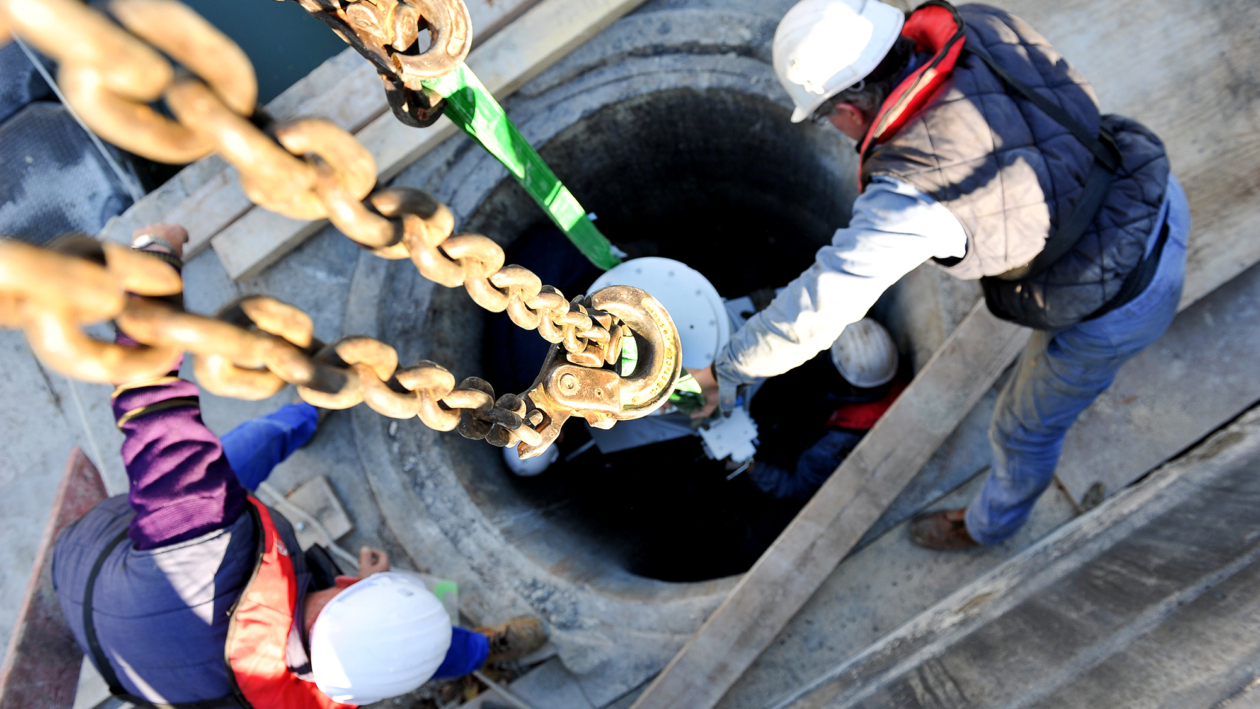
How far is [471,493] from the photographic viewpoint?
119 inches

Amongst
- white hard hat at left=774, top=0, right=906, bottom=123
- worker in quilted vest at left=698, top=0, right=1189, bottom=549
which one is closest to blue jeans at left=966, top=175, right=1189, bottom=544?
worker in quilted vest at left=698, top=0, right=1189, bottom=549

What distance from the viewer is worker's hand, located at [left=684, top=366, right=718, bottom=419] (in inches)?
92.6

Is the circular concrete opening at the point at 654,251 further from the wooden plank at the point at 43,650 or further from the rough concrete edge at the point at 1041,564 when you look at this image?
the wooden plank at the point at 43,650

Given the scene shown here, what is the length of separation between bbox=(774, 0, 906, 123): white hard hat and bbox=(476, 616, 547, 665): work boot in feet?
7.32

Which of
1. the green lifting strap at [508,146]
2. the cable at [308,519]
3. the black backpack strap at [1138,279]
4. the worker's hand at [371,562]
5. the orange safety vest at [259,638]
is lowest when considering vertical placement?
the cable at [308,519]

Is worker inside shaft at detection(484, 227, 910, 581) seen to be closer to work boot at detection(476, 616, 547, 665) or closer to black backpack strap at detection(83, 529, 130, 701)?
work boot at detection(476, 616, 547, 665)

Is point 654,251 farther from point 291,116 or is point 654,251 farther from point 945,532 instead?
point 945,532

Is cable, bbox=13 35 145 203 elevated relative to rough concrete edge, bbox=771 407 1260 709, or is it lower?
lower

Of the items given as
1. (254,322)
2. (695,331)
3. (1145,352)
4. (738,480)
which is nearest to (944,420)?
(1145,352)

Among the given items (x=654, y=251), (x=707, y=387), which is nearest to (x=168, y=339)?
(x=707, y=387)

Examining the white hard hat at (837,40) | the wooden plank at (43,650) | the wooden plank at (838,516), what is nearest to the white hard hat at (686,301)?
the wooden plank at (838,516)

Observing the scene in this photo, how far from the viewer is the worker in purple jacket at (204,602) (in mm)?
1987

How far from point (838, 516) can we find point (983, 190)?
135 centimetres

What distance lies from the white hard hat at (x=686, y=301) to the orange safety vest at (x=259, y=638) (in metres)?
1.44
